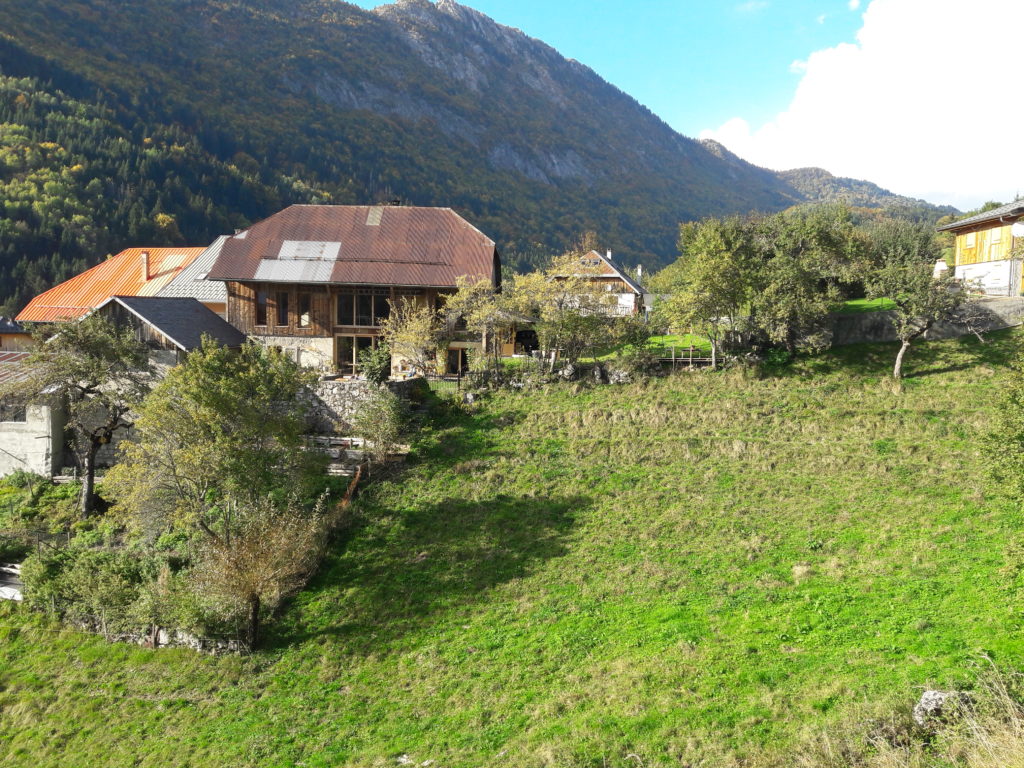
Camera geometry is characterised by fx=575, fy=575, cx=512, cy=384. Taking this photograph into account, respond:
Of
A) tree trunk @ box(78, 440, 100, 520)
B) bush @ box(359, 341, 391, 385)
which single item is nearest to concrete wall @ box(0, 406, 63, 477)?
tree trunk @ box(78, 440, 100, 520)

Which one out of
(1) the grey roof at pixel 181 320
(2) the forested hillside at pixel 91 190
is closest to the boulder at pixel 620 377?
(1) the grey roof at pixel 181 320

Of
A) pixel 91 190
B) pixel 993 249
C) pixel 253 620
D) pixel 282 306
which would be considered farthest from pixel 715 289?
pixel 91 190

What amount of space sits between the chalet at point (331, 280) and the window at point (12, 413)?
12.0 m

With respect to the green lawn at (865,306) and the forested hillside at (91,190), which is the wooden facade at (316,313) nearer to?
the green lawn at (865,306)

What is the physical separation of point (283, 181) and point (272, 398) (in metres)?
94.5

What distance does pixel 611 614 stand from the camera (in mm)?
14117

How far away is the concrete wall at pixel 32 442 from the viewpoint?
24172mm

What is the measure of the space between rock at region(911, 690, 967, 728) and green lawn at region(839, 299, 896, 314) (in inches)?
895

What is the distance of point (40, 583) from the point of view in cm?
1748

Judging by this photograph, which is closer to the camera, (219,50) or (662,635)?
(662,635)

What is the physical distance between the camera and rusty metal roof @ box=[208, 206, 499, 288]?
111 feet

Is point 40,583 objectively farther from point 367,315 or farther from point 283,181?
point 283,181

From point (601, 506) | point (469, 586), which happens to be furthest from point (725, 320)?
point (469, 586)

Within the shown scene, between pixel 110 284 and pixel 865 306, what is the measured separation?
50206mm
